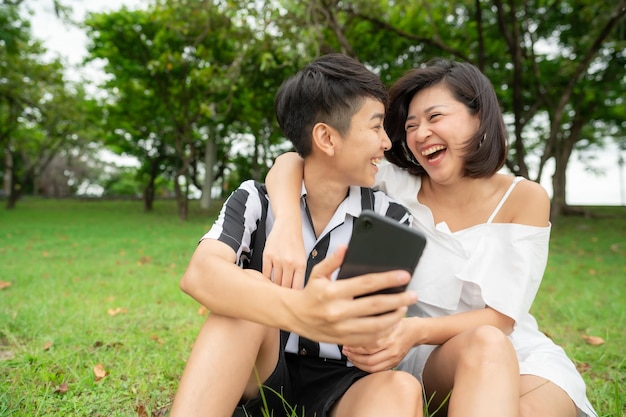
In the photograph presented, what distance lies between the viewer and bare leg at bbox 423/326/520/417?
139 cm

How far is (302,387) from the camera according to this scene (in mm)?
1897

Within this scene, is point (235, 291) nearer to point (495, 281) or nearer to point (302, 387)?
point (302, 387)

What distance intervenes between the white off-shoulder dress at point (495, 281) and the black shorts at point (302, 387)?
1.19 feet

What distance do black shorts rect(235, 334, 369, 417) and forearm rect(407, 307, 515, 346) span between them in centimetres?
28

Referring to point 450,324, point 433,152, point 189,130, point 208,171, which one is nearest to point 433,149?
point 433,152

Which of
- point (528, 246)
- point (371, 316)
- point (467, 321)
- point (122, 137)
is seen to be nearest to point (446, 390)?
point (467, 321)

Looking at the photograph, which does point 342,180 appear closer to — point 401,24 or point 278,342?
point 278,342

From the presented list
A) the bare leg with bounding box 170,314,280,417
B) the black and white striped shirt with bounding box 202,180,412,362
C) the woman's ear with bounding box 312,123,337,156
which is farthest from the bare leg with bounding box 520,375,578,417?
the woman's ear with bounding box 312,123,337,156

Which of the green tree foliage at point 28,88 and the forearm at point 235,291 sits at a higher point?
the green tree foliage at point 28,88

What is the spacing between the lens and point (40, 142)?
2392 centimetres

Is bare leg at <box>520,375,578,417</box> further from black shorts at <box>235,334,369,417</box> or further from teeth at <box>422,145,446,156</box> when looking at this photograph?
teeth at <box>422,145,446,156</box>

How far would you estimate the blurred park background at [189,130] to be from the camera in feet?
9.27

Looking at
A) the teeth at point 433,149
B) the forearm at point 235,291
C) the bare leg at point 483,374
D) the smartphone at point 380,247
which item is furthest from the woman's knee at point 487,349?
the teeth at point 433,149

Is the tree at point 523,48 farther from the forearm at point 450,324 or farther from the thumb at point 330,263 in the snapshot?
the thumb at point 330,263
